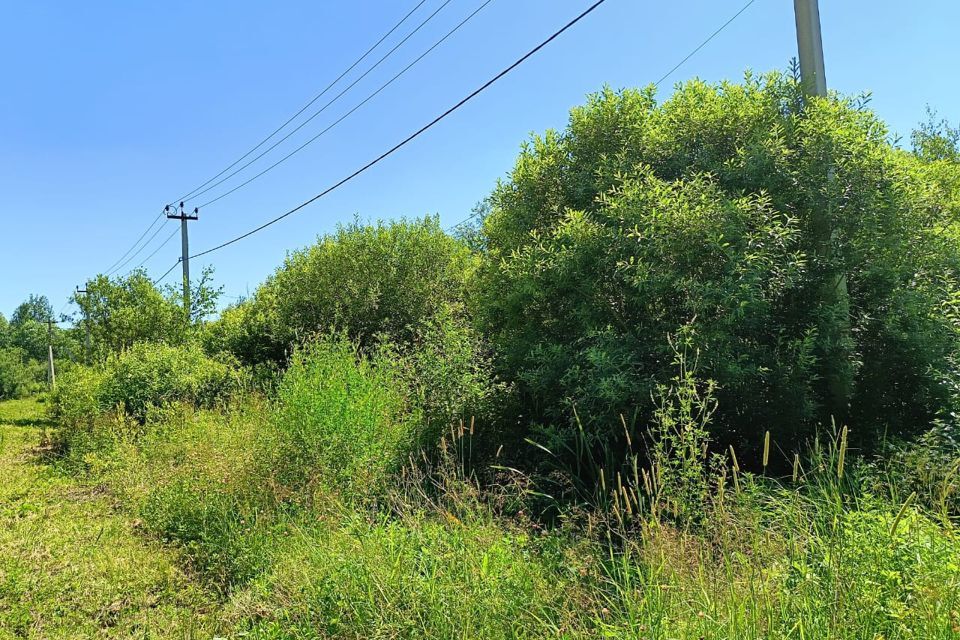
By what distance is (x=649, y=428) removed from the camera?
3.76 meters

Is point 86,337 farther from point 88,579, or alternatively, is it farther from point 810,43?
point 810,43

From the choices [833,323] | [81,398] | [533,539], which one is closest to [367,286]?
[81,398]

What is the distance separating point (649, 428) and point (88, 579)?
4.60 m

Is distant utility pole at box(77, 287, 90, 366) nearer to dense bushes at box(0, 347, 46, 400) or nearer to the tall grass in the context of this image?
the tall grass

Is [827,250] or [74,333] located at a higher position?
[74,333]

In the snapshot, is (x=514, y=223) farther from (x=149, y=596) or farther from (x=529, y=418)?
(x=149, y=596)

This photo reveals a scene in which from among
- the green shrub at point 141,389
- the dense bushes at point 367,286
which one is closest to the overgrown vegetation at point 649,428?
the green shrub at point 141,389

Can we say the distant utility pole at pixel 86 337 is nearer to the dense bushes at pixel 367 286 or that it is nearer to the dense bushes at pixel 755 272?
the dense bushes at pixel 367 286

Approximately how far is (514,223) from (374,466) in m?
2.87

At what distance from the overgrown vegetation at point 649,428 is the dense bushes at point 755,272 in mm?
24

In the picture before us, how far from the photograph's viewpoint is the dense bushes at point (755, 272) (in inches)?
161

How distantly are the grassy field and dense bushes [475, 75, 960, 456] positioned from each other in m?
3.27

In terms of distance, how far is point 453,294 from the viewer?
465 inches

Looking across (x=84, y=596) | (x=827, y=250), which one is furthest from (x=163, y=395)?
(x=827, y=250)
